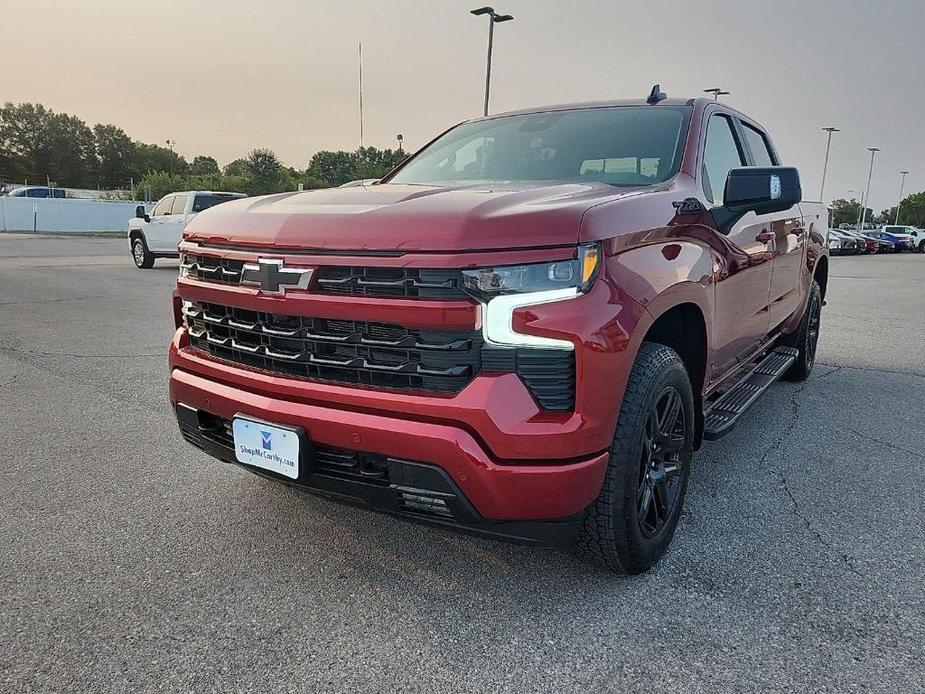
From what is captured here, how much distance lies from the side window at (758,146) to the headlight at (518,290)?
2672 millimetres

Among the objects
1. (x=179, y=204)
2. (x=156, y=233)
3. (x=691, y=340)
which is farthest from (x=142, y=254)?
(x=691, y=340)

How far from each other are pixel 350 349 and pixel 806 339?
437 cm

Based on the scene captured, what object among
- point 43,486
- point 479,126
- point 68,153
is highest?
point 68,153

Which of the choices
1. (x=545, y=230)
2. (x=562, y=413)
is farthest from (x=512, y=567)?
(x=545, y=230)

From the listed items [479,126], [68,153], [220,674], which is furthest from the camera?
[68,153]

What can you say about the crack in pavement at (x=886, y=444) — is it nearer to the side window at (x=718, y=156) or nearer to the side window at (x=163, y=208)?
the side window at (x=718, y=156)

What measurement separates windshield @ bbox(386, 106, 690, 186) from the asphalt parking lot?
1.56 m

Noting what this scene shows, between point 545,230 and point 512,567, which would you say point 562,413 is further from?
point 512,567

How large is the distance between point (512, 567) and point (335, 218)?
141 centimetres

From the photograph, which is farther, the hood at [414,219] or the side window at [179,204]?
the side window at [179,204]

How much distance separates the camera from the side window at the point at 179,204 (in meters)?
15.5

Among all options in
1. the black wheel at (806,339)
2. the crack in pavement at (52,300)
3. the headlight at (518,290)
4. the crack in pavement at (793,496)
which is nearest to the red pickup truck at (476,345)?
the headlight at (518,290)

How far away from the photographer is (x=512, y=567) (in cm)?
260

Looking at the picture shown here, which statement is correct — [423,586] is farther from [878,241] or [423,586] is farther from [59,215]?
[59,215]
